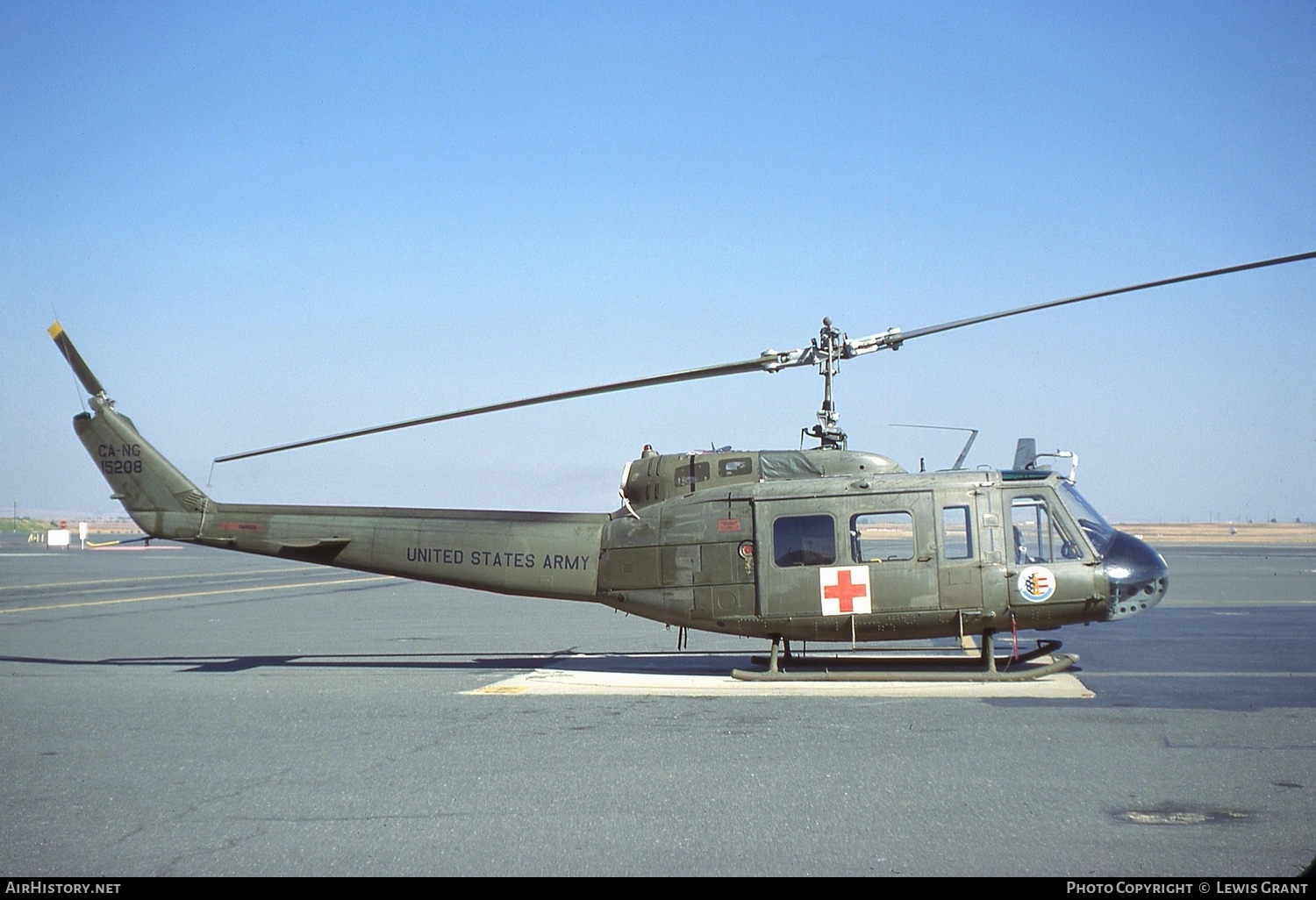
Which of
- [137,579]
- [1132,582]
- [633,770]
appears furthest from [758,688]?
[137,579]

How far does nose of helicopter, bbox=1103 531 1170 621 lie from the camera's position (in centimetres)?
1241

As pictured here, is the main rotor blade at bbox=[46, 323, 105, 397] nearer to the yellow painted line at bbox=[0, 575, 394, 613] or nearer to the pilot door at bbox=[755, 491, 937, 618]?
the yellow painted line at bbox=[0, 575, 394, 613]

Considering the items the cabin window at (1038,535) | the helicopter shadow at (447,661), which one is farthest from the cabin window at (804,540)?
the cabin window at (1038,535)

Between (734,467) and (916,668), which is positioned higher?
(734,467)

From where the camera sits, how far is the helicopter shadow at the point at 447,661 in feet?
48.0

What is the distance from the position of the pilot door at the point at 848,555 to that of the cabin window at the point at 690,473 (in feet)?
3.78

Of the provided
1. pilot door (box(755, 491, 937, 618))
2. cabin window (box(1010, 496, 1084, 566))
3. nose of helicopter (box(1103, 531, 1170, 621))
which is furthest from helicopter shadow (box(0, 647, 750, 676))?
nose of helicopter (box(1103, 531, 1170, 621))

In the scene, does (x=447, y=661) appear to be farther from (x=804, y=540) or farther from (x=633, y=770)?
(x=633, y=770)

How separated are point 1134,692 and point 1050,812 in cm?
531

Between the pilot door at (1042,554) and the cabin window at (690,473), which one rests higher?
the cabin window at (690,473)

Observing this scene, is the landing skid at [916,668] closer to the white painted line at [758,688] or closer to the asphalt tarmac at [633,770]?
the white painted line at [758,688]

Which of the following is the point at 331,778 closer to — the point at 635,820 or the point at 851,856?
the point at 635,820

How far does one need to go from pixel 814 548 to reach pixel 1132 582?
3742mm

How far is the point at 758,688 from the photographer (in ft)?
40.3
